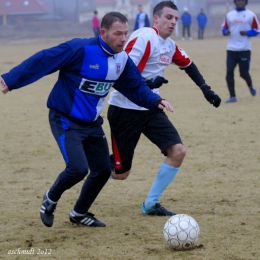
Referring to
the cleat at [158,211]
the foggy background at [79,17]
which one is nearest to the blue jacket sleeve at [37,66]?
the cleat at [158,211]

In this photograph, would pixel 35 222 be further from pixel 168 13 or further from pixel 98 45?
pixel 168 13

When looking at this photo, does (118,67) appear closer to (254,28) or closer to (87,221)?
(87,221)

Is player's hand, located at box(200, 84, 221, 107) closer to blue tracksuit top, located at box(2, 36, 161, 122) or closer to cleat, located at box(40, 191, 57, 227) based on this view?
blue tracksuit top, located at box(2, 36, 161, 122)

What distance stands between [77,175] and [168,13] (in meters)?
1.88

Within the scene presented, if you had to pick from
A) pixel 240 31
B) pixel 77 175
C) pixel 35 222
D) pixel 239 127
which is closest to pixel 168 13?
pixel 77 175

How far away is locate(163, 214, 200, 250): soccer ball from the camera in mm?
4531

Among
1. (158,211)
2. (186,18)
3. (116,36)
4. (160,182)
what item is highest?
(116,36)

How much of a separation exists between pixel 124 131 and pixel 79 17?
2575 inches

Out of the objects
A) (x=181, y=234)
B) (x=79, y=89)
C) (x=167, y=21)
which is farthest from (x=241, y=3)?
(x=181, y=234)

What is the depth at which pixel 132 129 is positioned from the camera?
5.76 meters

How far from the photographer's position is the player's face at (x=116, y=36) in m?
4.96

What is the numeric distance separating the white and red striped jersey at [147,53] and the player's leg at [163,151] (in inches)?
9.3

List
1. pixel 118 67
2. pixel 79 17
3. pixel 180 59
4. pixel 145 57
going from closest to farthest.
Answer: pixel 118 67, pixel 145 57, pixel 180 59, pixel 79 17

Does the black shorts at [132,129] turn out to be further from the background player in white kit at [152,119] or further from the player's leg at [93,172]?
the player's leg at [93,172]
